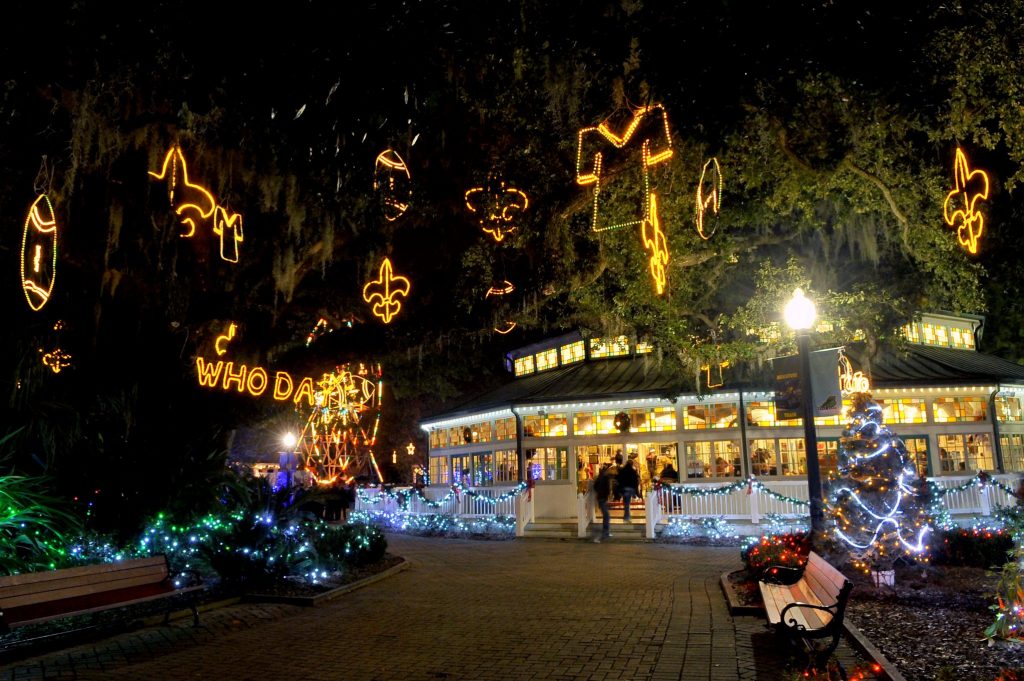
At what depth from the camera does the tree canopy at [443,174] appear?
8414 millimetres

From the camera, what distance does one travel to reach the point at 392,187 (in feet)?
52.4

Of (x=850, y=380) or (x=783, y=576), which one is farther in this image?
(x=850, y=380)

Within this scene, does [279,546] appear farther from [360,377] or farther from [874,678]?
[360,377]

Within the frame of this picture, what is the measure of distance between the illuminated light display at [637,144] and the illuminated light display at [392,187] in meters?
3.89

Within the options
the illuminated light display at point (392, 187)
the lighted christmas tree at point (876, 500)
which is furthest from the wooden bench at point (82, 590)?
Result: the lighted christmas tree at point (876, 500)

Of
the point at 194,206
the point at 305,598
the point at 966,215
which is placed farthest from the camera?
the point at 194,206

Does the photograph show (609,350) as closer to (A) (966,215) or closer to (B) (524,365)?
(B) (524,365)

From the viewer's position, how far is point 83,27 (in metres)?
7.29

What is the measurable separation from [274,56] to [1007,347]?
31249mm

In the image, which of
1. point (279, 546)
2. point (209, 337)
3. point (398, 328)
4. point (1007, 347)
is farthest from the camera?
point (1007, 347)

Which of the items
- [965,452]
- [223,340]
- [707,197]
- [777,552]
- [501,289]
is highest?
[707,197]

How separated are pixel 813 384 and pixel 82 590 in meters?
10.5

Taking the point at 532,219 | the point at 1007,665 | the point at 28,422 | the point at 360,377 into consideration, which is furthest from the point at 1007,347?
the point at 28,422

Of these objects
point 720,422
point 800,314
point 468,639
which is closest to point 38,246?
point 468,639
